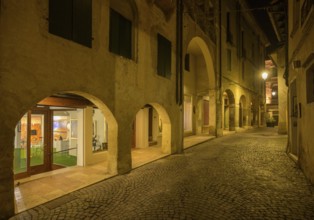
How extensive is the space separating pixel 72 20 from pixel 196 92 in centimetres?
1556

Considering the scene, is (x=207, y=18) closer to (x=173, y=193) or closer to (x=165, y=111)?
(x=165, y=111)

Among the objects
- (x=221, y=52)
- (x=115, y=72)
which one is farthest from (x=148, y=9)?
(x=221, y=52)

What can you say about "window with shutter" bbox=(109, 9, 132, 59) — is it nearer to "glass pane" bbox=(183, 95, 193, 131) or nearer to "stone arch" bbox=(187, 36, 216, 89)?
"stone arch" bbox=(187, 36, 216, 89)

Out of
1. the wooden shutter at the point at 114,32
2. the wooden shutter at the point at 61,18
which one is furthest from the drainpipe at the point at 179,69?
the wooden shutter at the point at 61,18

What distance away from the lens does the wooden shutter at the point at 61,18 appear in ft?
17.4

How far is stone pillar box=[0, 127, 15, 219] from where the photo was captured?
425 cm

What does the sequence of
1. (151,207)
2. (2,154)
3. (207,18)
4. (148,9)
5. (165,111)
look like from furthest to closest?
1. (207,18)
2. (165,111)
3. (148,9)
4. (151,207)
5. (2,154)

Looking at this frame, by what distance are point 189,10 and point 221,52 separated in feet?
22.2

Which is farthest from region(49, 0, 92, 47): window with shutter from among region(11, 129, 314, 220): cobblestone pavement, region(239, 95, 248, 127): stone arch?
region(239, 95, 248, 127): stone arch

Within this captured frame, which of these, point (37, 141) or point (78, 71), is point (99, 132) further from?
point (78, 71)

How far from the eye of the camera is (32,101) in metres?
4.79

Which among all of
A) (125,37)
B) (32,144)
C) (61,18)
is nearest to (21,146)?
(32,144)

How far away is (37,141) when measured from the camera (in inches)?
314

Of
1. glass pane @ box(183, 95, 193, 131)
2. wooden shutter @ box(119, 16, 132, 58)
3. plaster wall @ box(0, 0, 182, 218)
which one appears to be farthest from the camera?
glass pane @ box(183, 95, 193, 131)
